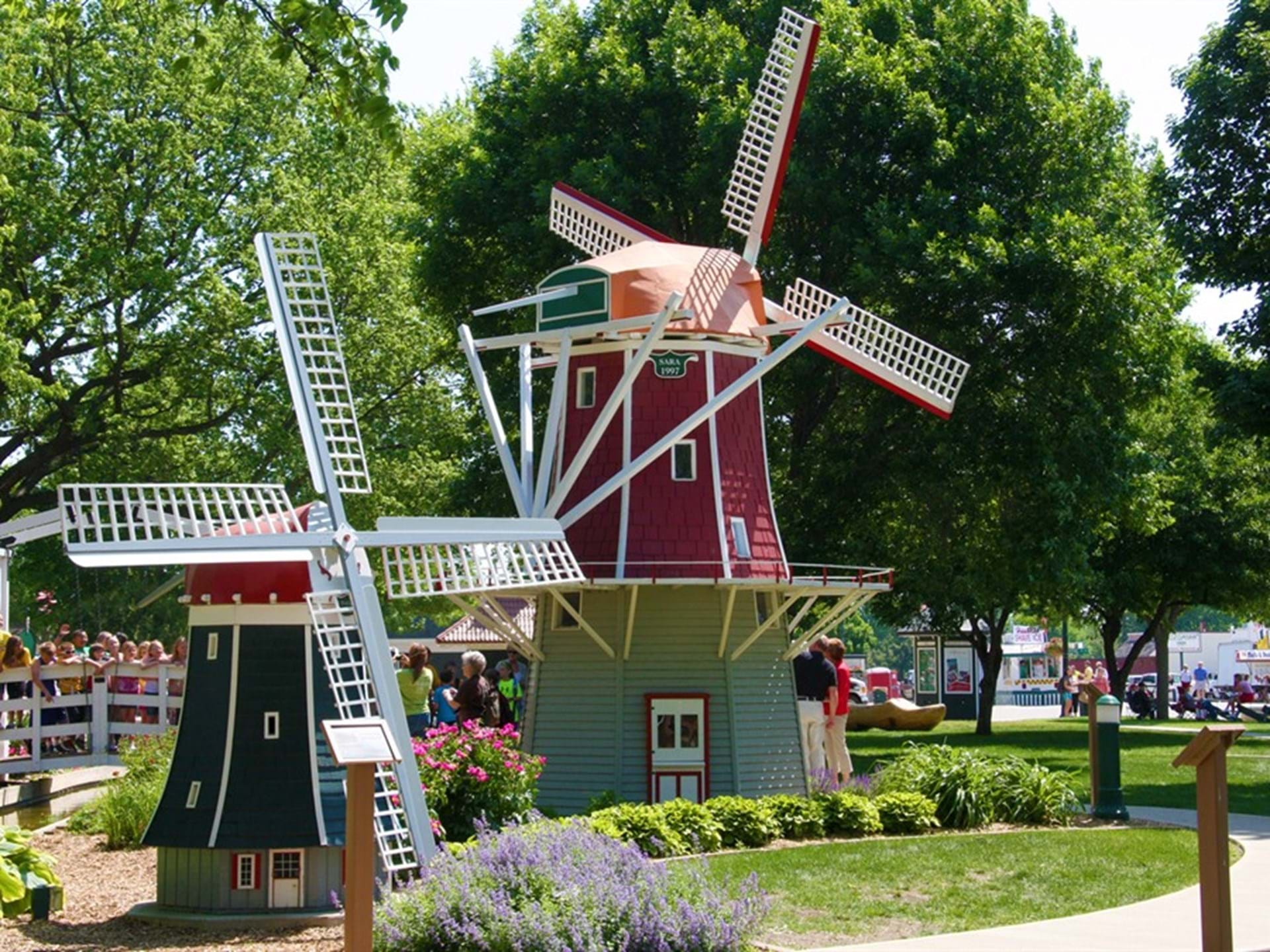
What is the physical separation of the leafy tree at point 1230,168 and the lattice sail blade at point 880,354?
4516 mm

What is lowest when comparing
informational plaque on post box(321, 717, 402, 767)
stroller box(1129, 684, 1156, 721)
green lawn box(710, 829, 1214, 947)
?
stroller box(1129, 684, 1156, 721)

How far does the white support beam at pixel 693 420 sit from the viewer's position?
Answer: 21.2 m

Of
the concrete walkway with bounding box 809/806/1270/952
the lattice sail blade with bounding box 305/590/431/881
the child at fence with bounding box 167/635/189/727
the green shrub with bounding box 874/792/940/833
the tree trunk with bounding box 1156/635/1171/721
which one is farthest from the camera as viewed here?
the tree trunk with bounding box 1156/635/1171/721

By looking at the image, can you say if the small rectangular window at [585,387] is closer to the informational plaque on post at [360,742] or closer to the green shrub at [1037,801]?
the green shrub at [1037,801]

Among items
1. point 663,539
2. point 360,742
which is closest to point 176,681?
point 663,539

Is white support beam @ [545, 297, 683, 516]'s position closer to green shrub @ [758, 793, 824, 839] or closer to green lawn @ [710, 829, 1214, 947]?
green shrub @ [758, 793, 824, 839]

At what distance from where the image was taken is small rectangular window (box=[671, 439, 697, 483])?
22500mm

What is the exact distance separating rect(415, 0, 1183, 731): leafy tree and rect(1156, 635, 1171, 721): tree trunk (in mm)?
21589

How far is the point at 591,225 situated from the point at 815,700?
8340 mm

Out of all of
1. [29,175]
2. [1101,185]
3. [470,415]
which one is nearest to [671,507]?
[1101,185]

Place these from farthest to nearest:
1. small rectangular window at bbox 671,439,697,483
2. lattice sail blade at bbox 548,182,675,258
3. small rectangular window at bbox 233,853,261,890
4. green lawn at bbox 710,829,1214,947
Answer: lattice sail blade at bbox 548,182,675,258
small rectangular window at bbox 671,439,697,483
small rectangular window at bbox 233,853,261,890
green lawn at bbox 710,829,1214,947

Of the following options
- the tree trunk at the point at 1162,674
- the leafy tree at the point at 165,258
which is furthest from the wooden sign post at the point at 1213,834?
the tree trunk at the point at 1162,674

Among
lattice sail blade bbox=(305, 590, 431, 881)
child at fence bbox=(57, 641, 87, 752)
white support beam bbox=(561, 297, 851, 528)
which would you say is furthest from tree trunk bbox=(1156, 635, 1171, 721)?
lattice sail blade bbox=(305, 590, 431, 881)

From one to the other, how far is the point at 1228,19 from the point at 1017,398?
7.15 m
